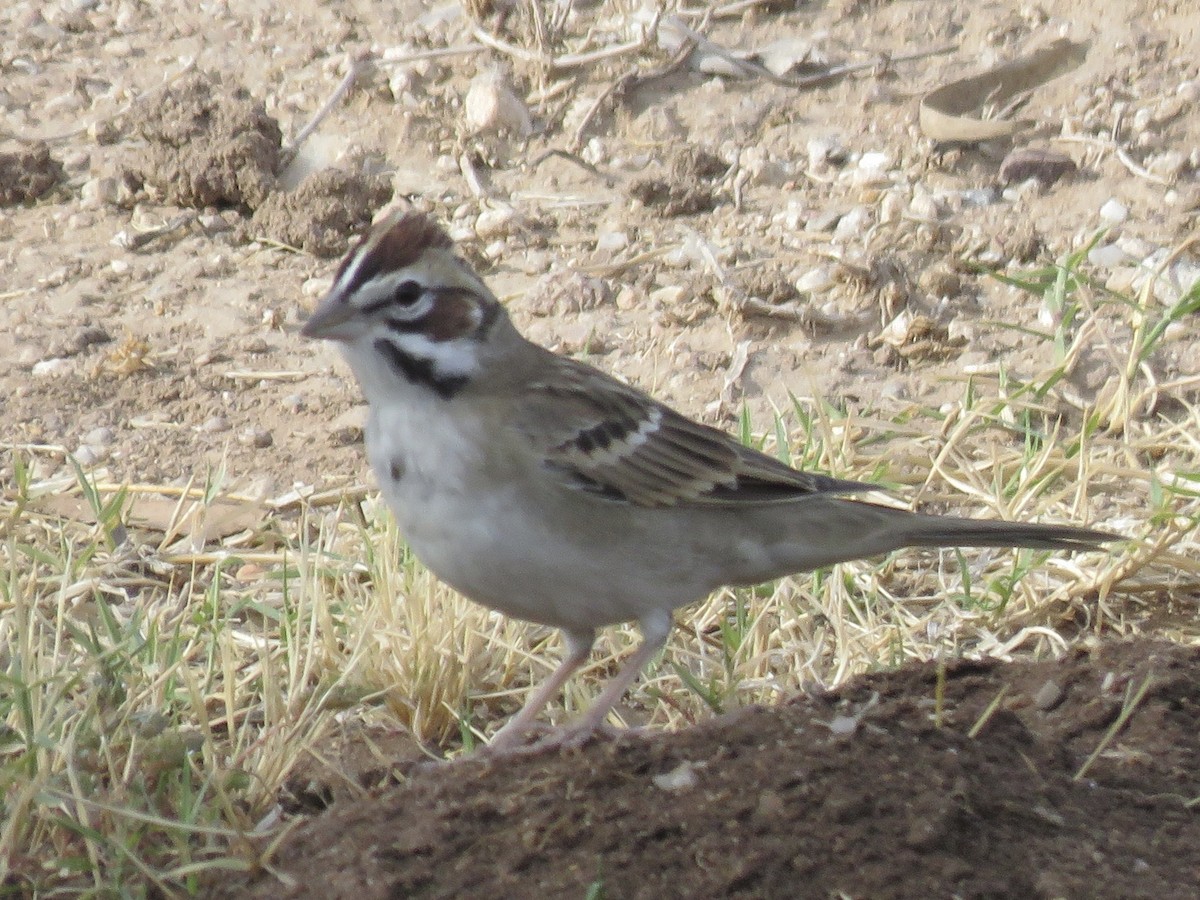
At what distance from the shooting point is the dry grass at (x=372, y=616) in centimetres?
360

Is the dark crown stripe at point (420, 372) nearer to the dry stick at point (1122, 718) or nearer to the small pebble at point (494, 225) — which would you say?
the dry stick at point (1122, 718)

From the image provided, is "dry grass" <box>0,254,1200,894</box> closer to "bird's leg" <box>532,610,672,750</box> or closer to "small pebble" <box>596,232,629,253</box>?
"bird's leg" <box>532,610,672,750</box>

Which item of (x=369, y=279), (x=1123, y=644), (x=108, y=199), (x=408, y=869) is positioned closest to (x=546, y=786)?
(x=408, y=869)

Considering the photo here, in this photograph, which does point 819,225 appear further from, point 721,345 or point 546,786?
point 546,786

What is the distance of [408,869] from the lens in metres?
3.23

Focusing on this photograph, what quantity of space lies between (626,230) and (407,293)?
333 centimetres

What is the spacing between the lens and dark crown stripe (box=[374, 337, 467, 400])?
148 inches

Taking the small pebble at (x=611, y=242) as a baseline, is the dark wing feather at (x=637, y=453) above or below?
above

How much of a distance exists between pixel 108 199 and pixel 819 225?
2.81m

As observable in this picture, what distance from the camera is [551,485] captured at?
3.88 metres

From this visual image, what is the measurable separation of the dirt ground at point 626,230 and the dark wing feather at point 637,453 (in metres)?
0.52

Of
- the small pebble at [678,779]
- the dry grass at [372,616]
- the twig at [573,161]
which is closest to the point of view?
the small pebble at [678,779]

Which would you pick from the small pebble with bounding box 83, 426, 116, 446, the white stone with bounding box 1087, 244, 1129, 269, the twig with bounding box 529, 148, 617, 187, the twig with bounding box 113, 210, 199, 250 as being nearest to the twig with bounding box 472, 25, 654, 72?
→ the twig with bounding box 529, 148, 617, 187

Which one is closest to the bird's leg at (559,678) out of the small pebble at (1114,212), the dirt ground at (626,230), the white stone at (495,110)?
the dirt ground at (626,230)
